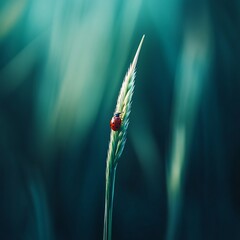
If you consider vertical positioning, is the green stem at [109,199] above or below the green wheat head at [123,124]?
below

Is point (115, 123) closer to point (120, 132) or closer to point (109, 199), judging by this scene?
point (120, 132)

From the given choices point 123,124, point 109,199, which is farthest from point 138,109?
point 109,199

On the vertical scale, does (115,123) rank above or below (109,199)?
above

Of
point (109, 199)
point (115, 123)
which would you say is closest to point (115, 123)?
point (115, 123)

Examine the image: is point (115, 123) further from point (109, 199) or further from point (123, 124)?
point (109, 199)

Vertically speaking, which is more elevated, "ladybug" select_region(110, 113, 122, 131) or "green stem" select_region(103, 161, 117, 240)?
"ladybug" select_region(110, 113, 122, 131)
